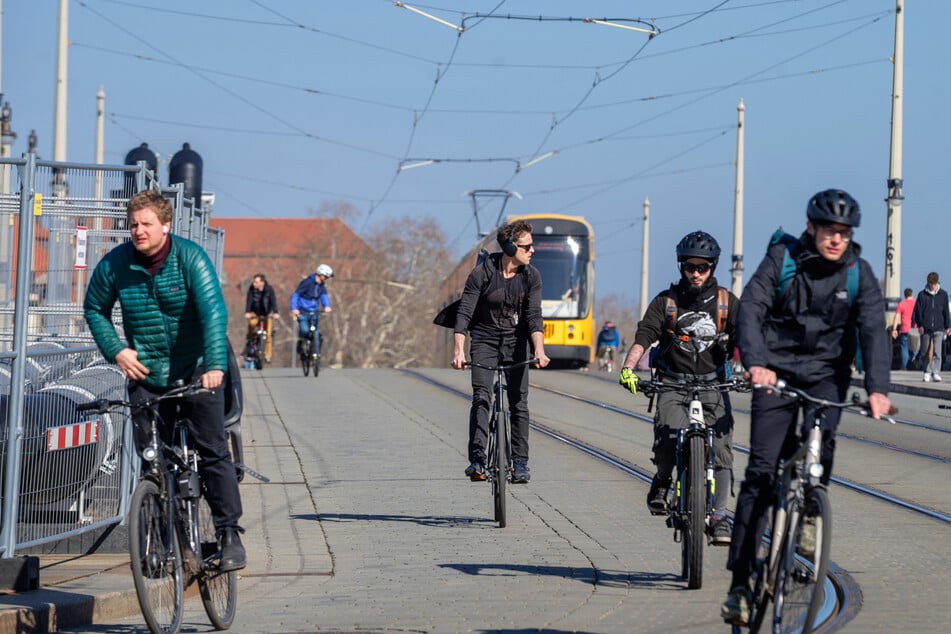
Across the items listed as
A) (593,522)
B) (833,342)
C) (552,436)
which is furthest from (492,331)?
(552,436)

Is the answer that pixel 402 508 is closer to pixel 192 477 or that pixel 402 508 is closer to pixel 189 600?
pixel 189 600

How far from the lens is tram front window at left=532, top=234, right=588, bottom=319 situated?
32312 millimetres

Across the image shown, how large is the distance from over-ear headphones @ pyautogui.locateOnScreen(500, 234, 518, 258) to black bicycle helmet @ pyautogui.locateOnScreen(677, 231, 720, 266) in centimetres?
210

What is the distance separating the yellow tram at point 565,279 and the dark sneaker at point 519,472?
21.3 meters

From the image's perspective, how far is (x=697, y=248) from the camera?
25.5 ft

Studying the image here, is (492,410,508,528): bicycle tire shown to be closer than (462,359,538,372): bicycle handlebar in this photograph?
Yes

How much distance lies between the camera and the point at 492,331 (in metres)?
9.97

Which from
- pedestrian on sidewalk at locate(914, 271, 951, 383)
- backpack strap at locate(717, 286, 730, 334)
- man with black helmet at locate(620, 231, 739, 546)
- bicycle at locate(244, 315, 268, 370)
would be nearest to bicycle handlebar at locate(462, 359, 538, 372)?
man with black helmet at locate(620, 231, 739, 546)

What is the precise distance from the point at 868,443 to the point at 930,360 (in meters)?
12.2

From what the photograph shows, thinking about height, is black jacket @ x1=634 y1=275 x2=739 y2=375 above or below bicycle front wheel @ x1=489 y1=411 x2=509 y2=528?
above

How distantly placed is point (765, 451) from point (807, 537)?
0.49 metres

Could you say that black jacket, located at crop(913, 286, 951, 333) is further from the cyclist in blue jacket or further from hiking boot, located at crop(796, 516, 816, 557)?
hiking boot, located at crop(796, 516, 816, 557)

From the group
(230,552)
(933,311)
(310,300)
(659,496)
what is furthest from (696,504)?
(933,311)

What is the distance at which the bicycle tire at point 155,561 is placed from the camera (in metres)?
6.00
